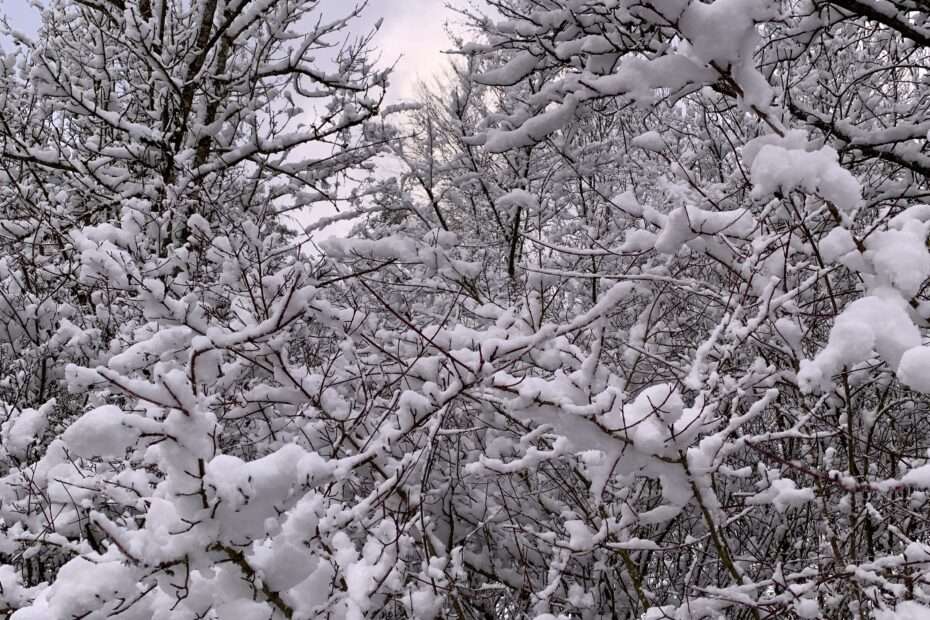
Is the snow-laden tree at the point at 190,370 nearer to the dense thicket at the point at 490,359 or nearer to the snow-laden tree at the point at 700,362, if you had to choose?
the dense thicket at the point at 490,359

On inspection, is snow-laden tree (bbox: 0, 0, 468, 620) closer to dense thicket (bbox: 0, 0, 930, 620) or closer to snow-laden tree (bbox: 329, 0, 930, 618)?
dense thicket (bbox: 0, 0, 930, 620)

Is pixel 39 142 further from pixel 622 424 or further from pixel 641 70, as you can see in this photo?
pixel 622 424

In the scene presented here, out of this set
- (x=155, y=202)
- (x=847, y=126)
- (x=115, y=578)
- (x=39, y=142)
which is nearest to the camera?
(x=115, y=578)

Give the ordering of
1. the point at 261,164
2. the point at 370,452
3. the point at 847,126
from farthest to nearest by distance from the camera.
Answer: the point at 261,164, the point at 847,126, the point at 370,452

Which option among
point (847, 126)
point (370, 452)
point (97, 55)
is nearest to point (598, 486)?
point (370, 452)

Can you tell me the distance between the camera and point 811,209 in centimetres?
223

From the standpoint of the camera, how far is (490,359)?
5.93ft

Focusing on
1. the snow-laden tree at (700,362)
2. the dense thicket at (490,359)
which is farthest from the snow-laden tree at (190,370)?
the snow-laden tree at (700,362)

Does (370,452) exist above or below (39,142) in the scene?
below

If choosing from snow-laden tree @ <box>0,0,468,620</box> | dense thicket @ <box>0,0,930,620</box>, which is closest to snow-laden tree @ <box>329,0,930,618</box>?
dense thicket @ <box>0,0,930,620</box>

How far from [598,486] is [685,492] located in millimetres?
219

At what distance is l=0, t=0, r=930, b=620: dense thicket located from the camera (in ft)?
4.88

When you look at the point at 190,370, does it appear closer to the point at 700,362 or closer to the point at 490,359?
the point at 490,359

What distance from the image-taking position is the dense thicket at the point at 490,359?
149 centimetres
